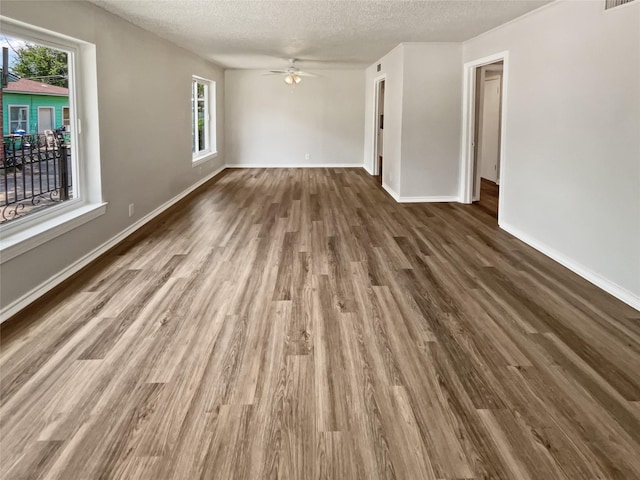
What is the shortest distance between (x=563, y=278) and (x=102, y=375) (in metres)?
3.62

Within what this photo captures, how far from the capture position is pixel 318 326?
3383 mm

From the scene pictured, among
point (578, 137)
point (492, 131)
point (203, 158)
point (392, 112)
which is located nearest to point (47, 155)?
point (578, 137)

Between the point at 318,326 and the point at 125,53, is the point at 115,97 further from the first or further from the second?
the point at 318,326

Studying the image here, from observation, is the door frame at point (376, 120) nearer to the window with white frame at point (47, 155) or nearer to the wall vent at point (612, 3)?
the wall vent at point (612, 3)

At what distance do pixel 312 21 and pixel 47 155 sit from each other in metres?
3.14

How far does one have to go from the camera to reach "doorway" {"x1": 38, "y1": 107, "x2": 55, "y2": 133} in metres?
4.32

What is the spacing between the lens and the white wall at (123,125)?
12.7 ft

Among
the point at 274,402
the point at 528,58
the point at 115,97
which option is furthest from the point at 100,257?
the point at 528,58

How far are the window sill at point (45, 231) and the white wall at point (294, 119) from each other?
26.0 ft

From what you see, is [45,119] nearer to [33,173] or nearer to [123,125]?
[33,173]

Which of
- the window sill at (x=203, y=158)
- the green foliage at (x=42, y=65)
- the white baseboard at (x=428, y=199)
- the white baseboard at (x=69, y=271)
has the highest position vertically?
the green foliage at (x=42, y=65)

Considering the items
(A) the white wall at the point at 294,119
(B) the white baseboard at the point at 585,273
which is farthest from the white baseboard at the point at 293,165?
(B) the white baseboard at the point at 585,273

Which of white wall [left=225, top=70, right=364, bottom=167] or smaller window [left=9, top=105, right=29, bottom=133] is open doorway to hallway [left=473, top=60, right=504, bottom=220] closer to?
white wall [left=225, top=70, right=364, bottom=167]

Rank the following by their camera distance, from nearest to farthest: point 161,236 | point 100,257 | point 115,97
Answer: point 100,257
point 115,97
point 161,236
